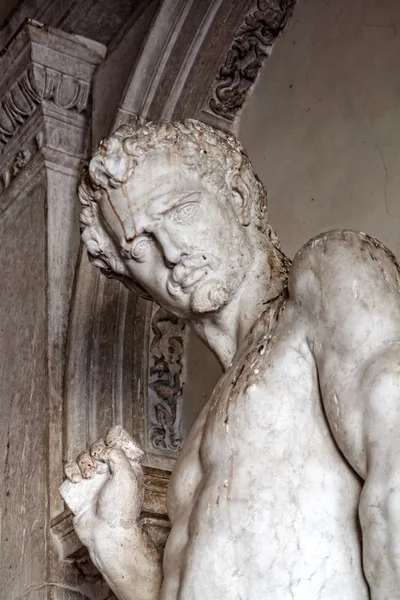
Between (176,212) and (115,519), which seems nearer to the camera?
(176,212)

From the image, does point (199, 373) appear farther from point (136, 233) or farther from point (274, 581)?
point (274, 581)

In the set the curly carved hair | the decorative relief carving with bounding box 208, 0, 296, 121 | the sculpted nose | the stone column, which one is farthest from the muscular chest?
the decorative relief carving with bounding box 208, 0, 296, 121

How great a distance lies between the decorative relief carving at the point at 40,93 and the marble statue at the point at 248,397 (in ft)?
4.45

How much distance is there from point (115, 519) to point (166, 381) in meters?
1.02

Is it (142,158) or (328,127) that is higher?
(328,127)

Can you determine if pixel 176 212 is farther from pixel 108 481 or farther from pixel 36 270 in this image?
pixel 36 270

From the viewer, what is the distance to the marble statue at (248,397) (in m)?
2.03

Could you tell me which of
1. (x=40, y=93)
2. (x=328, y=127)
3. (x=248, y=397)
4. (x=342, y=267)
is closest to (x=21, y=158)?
(x=40, y=93)

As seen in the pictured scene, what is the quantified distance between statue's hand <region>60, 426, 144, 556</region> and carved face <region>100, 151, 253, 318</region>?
0.31 meters

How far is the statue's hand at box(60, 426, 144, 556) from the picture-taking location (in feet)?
8.32

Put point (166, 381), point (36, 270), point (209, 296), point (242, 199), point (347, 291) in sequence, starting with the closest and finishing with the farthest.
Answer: point (347, 291)
point (209, 296)
point (242, 199)
point (166, 381)
point (36, 270)

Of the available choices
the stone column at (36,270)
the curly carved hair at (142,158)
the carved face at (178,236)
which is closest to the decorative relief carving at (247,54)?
the stone column at (36,270)

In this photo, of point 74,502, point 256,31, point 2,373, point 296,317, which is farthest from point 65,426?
point 296,317

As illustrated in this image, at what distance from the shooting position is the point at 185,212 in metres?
2.40
